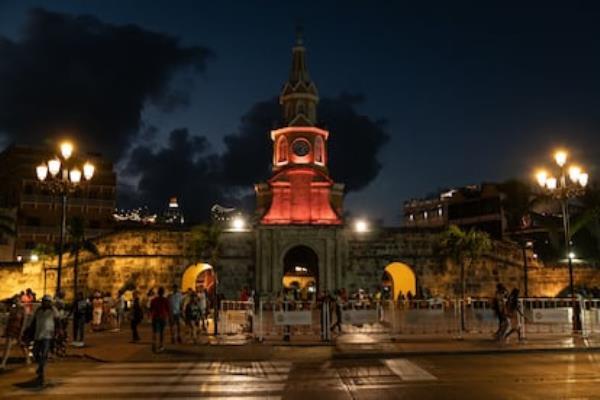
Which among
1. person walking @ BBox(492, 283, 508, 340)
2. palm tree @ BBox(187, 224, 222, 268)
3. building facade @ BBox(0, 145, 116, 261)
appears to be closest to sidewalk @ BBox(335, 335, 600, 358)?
person walking @ BBox(492, 283, 508, 340)

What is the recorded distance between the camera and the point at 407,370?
14039mm

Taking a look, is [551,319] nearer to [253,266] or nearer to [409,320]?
[409,320]

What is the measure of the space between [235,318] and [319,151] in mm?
27696

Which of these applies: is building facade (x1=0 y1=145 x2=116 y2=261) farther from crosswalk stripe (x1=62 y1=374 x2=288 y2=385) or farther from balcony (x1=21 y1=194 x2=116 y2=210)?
crosswalk stripe (x1=62 y1=374 x2=288 y2=385)

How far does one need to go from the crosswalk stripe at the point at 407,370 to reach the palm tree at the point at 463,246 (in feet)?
81.4

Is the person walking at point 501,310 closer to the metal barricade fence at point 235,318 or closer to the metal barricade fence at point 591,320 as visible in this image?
the metal barricade fence at point 591,320

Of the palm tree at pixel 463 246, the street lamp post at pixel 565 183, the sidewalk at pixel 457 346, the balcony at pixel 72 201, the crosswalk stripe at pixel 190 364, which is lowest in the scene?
the crosswalk stripe at pixel 190 364

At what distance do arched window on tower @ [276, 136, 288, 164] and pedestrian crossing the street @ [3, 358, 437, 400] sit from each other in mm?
33916

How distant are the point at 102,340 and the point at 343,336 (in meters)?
8.99

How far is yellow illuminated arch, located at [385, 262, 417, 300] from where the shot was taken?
146 ft

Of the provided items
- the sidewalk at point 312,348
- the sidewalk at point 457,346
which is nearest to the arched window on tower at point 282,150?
the sidewalk at point 312,348

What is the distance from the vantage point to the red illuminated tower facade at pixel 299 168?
1797 inches

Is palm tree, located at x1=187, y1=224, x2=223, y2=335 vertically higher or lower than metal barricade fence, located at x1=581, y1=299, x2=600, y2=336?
higher

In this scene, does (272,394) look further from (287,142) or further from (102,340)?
(287,142)
